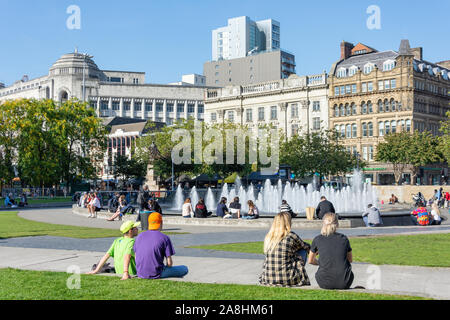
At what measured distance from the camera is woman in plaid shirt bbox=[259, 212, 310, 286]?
26.8 ft

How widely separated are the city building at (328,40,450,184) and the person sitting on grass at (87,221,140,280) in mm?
68782

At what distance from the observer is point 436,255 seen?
548 inches

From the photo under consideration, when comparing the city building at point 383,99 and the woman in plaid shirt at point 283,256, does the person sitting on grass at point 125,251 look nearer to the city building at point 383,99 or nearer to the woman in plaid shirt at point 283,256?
the woman in plaid shirt at point 283,256

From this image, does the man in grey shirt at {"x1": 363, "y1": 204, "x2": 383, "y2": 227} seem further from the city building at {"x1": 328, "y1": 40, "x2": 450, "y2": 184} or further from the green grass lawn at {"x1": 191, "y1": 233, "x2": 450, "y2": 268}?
the city building at {"x1": 328, "y1": 40, "x2": 450, "y2": 184}

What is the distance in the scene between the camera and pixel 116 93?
136 meters

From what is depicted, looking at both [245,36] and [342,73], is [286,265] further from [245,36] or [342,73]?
[245,36]

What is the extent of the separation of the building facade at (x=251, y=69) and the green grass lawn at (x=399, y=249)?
380 feet

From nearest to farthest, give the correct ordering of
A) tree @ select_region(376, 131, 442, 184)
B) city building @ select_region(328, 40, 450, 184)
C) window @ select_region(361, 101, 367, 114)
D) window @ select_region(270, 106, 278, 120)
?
tree @ select_region(376, 131, 442, 184)
city building @ select_region(328, 40, 450, 184)
window @ select_region(361, 101, 367, 114)
window @ select_region(270, 106, 278, 120)

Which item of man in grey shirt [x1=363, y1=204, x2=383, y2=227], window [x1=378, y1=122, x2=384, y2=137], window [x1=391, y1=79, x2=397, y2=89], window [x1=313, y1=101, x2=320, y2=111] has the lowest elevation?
man in grey shirt [x1=363, y1=204, x2=383, y2=227]

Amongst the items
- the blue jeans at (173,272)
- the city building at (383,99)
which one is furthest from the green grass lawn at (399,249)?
the city building at (383,99)

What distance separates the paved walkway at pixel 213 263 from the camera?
10031mm

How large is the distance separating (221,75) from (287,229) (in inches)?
5523

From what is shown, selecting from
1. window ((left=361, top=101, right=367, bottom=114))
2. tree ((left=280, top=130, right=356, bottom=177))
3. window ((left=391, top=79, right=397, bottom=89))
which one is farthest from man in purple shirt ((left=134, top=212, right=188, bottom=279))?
window ((left=361, top=101, right=367, bottom=114))

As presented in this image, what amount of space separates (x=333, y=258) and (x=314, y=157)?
56.0 m
